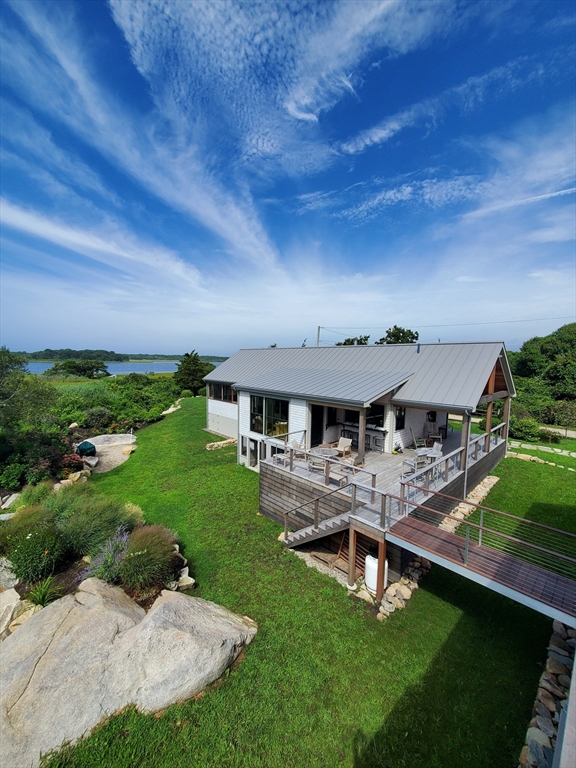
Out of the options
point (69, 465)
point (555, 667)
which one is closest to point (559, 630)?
point (555, 667)

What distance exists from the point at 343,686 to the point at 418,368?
417 inches

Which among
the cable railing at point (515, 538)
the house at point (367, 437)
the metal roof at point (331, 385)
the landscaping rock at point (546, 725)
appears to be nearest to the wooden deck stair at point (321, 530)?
the house at point (367, 437)

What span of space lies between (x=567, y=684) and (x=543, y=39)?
1798cm

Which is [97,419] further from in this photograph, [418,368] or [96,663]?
[418,368]

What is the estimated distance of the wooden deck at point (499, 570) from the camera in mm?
5125

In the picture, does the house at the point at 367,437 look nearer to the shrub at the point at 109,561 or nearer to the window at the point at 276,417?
the window at the point at 276,417

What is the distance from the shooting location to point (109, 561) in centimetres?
746

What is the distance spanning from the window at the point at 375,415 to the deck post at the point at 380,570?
621 cm

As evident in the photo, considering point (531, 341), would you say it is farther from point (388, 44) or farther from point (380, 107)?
point (388, 44)

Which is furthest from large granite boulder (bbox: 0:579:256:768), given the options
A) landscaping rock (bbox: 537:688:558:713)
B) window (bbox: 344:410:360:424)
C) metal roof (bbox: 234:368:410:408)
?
window (bbox: 344:410:360:424)

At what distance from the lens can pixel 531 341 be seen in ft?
113

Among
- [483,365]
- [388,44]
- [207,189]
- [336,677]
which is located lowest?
[336,677]

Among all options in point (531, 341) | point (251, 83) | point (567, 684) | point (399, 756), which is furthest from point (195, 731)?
point (531, 341)

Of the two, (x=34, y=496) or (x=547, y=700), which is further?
(x=34, y=496)
